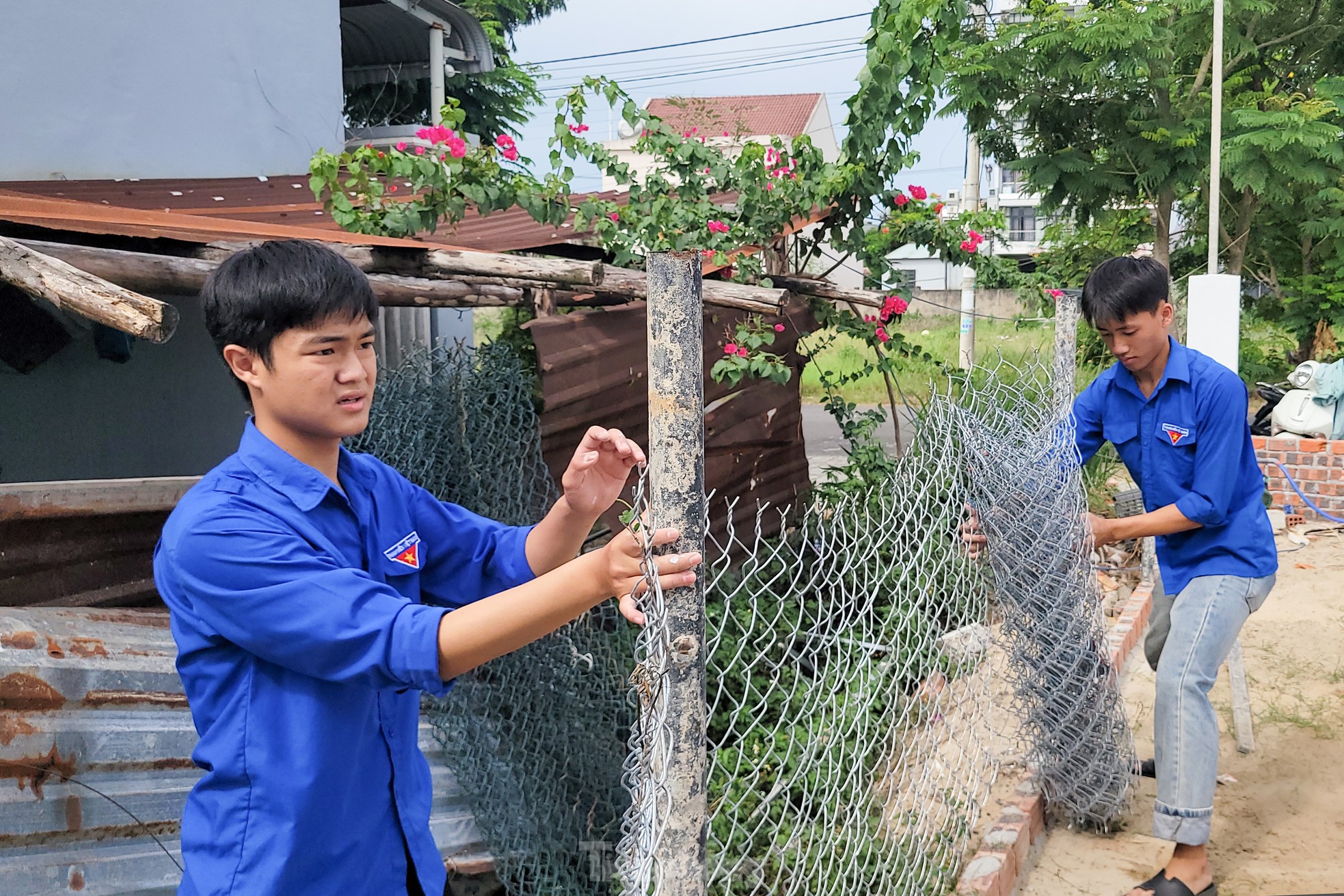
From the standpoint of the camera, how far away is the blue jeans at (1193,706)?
2963mm

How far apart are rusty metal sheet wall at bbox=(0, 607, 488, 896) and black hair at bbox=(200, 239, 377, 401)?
4.31ft

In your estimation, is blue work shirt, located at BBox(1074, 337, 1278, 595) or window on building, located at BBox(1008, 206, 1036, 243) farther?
window on building, located at BBox(1008, 206, 1036, 243)

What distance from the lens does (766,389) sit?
18.6 feet

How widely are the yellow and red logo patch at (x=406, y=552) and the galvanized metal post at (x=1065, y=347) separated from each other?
2.91 meters

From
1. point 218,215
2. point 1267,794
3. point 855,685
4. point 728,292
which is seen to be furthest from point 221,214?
point 1267,794

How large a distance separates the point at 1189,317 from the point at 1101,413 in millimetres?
2776

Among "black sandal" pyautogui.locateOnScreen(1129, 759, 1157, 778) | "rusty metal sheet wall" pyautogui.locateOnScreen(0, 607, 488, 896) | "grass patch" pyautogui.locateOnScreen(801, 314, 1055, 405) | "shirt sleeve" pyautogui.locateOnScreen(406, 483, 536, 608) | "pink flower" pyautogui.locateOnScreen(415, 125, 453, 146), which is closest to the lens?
"shirt sleeve" pyautogui.locateOnScreen(406, 483, 536, 608)

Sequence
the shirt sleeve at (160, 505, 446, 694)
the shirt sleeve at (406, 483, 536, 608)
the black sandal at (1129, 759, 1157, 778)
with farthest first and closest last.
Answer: the black sandal at (1129, 759, 1157, 778), the shirt sleeve at (406, 483, 536, 608), the shirt sleeve at (160, 505, 446, 694)

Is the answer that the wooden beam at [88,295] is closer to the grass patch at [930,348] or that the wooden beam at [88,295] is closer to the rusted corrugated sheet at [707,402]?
the rusted corrugated sheet at [707,402]

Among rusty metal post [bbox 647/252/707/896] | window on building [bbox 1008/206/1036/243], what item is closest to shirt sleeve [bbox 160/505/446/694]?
rusty metal post [bbox 647/252/707/896]

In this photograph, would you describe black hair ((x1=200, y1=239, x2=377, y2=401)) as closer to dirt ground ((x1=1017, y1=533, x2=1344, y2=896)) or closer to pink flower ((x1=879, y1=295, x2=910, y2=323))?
dirt ground ((x1=1017, y1=533, x2=1344, y2=896))

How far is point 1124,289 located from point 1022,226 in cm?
4623

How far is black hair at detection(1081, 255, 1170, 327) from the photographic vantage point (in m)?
2.96

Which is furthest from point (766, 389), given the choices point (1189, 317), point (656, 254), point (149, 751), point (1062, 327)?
point (656, 254)
